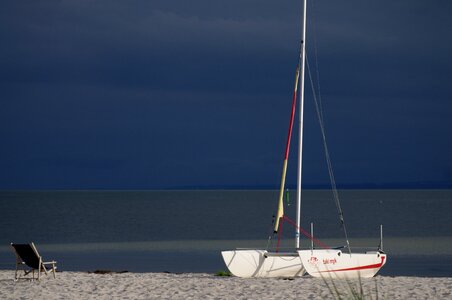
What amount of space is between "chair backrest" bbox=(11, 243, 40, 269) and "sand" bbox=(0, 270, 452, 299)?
0.43 meters

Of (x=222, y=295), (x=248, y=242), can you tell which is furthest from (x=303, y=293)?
(x=248, y=242)

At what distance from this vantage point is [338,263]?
1905 cm

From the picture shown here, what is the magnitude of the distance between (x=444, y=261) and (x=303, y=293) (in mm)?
16981

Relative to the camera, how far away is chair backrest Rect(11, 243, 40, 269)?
58.6 feet

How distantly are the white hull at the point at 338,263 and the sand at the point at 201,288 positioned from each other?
1.01 ft

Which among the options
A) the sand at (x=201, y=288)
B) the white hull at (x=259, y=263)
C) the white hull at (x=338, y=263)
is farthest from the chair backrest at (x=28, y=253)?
the white hull at (x=338, y=263)

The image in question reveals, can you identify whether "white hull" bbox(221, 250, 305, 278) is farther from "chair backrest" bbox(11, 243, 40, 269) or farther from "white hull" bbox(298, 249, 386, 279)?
"chair backrest" bbox(11, 243, 40, 269)

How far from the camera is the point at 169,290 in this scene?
16922 millimetres

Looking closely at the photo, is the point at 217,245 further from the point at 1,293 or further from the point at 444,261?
the point at 1,293

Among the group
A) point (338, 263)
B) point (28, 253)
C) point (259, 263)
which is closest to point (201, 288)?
point (259, 263)

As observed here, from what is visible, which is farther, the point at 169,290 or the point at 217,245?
the point at 217,245

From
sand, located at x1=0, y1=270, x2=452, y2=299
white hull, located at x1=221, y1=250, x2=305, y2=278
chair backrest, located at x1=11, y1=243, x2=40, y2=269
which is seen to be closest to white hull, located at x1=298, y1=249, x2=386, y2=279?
sand, located at x1=0, y1=270, x2=452, y2=299

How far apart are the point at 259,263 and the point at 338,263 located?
178 centimetres

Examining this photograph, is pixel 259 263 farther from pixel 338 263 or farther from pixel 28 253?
pixel 28 253
